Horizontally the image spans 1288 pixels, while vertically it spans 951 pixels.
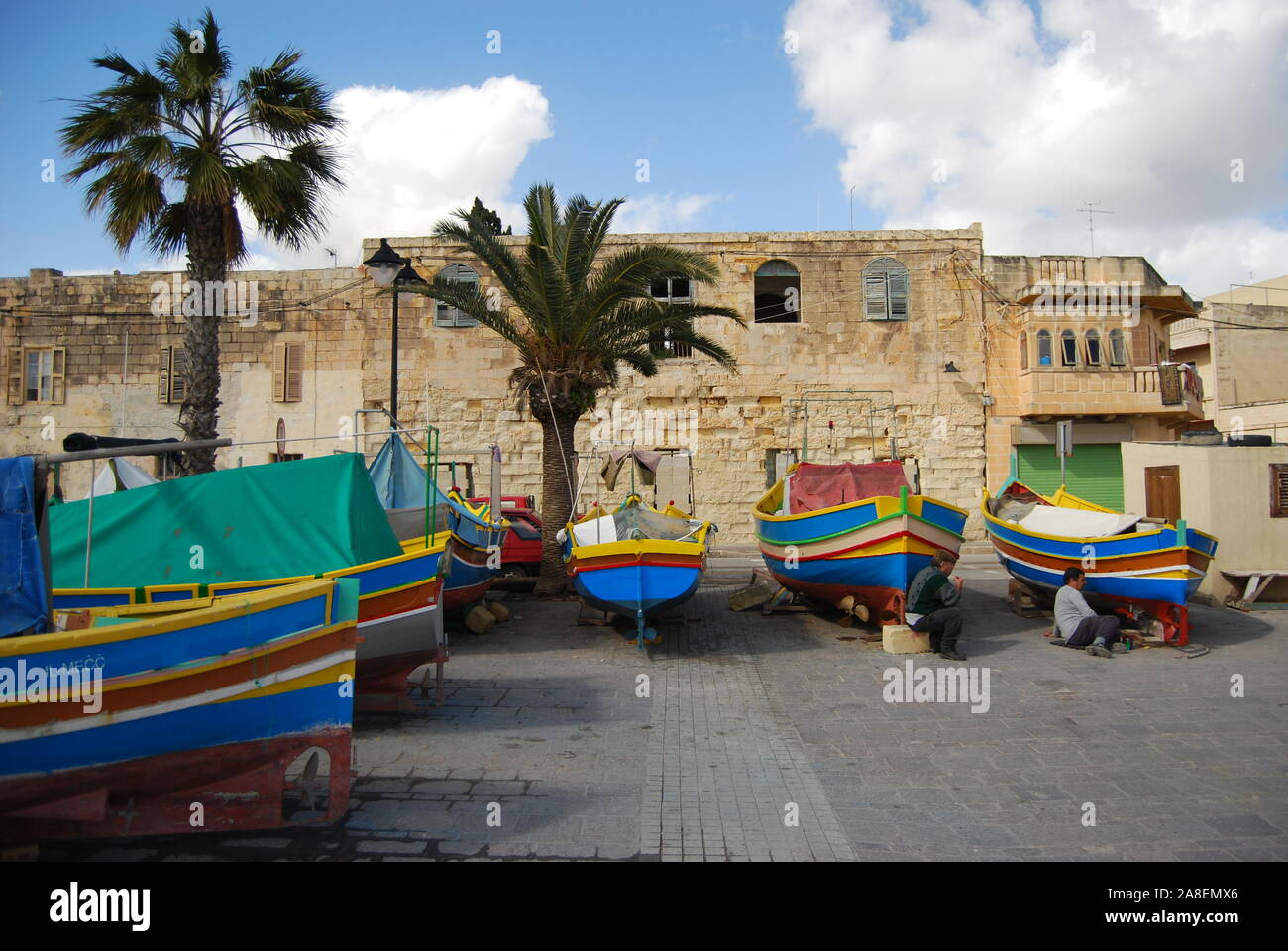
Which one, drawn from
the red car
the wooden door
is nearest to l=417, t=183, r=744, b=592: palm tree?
the red car

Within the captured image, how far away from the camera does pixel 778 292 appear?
2631cm

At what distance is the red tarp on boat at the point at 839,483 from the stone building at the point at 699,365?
1171cm

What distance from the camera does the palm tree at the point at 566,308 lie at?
44.7 feet

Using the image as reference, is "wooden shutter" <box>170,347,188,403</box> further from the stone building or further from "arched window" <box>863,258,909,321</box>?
"arched window" <box>863,258,909,321</box>

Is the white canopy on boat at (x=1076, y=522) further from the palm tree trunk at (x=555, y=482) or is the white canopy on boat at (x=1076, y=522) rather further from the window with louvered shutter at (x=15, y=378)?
the window with louvered shutter at (x=15, y=378)

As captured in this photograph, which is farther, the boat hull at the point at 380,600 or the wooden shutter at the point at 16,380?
the wooden shutter at the point at 16,380

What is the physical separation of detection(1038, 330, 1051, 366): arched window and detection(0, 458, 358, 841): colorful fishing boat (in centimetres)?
2341

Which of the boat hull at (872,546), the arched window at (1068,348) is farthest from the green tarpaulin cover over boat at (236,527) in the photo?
the arched window at (1068,348)

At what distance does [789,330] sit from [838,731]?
19308 mm

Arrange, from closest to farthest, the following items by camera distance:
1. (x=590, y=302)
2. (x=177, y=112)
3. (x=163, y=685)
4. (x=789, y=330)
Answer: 1. (x=163, y=685)
2. (x=177, y=112)
3. (x=590, y=302)
4. (x=789, y=330)
